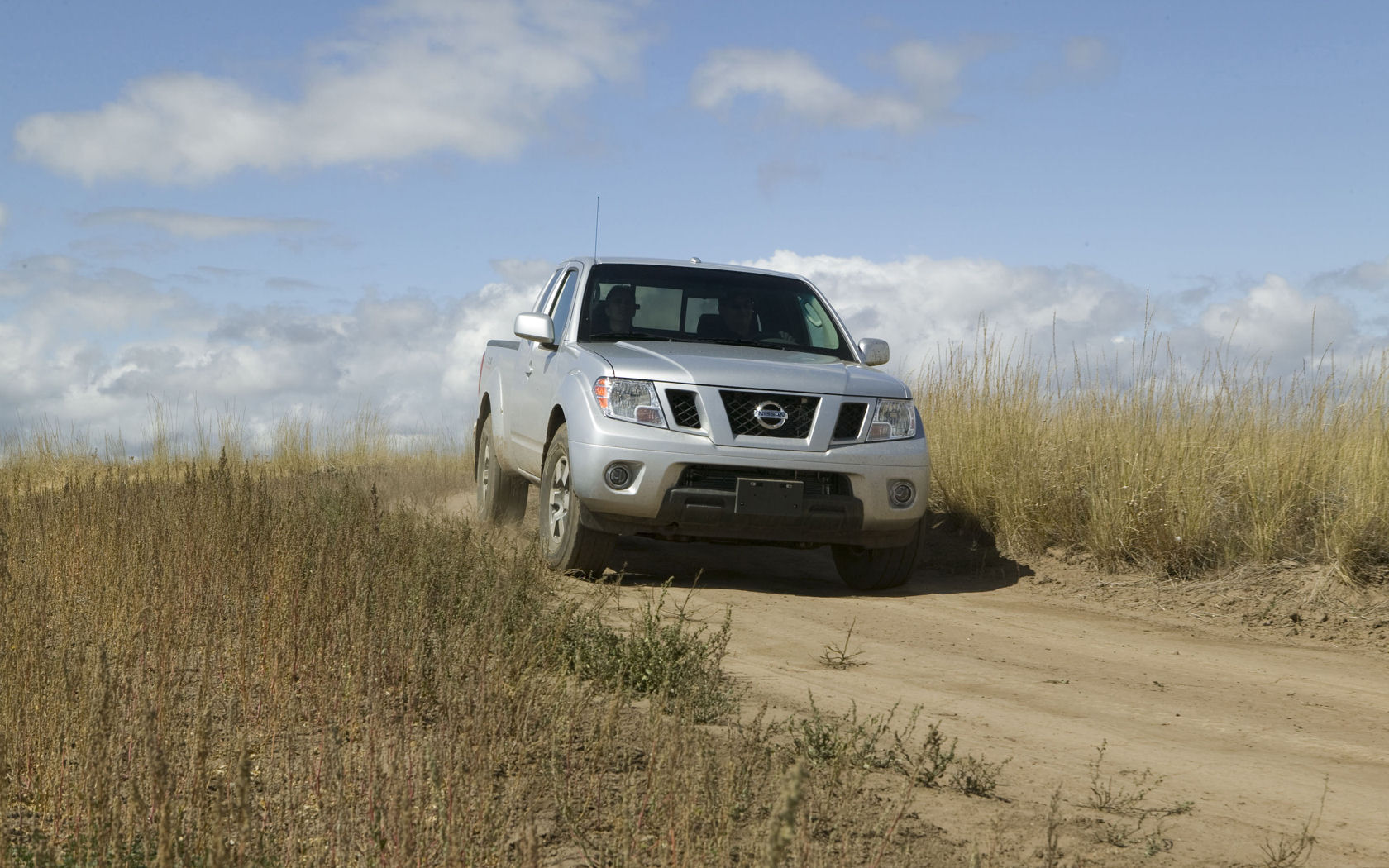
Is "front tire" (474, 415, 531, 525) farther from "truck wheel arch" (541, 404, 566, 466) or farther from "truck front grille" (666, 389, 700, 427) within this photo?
"truck front grille" (666, 389, 700, 427)

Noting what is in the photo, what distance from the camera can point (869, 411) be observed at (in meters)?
7.58

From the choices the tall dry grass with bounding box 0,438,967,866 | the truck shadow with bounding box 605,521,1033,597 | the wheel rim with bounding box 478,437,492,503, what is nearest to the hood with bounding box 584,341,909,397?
the truck shadow with bounding box 605,521,1033,597

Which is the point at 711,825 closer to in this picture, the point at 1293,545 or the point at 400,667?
the point at 400,667

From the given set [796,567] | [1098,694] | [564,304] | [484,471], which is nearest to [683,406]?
[564,304]

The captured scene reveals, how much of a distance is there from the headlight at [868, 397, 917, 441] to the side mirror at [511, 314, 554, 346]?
221cm

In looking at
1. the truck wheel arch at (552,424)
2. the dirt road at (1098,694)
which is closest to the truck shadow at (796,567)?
the dirt road at (1098,694)

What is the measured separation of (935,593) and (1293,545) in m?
2.29

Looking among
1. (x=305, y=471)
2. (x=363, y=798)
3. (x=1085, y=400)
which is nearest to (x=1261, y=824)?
(x=363, y=798)

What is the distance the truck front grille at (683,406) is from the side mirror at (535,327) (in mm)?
1295

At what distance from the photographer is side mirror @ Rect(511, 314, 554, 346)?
8.21 m

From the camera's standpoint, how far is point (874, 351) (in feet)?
27.8

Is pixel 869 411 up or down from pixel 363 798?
up

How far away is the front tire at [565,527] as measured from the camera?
7488 millimetres

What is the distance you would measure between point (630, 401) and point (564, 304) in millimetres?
2186
